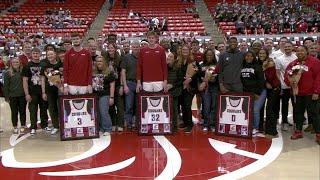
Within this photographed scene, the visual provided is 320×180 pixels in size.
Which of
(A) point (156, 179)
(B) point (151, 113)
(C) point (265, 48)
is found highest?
(C) point (265, 48)

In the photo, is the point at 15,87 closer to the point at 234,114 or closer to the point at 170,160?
the point at 170,160

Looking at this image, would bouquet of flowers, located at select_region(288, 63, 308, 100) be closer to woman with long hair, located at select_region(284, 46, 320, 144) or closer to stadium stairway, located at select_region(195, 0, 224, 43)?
woman with long hair, located at select_region(284, 46, 320, 144)

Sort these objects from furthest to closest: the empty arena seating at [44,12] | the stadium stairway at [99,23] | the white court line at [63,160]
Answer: the empty arena seating at [44,12] < the stadium stairway at [99,23] < the white court line at [63,160]

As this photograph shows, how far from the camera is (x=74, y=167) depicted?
205 inches

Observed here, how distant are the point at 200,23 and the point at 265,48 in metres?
12.5

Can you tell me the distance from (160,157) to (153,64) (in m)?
1.39

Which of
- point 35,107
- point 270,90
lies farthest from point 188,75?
point 35,107

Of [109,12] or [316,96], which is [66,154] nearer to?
[316,96]

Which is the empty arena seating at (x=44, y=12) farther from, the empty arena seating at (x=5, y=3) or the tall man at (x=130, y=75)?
the tall man at (x=130, y=75)

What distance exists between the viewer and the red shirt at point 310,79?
19.4 ft

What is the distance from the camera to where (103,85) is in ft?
21.0

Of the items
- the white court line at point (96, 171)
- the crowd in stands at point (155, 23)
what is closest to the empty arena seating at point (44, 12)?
the crowd in stands at point (155, 23)

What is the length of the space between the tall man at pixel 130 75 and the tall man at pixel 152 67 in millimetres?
195

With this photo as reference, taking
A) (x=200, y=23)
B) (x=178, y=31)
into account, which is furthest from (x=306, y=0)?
(x=178, y=31)
